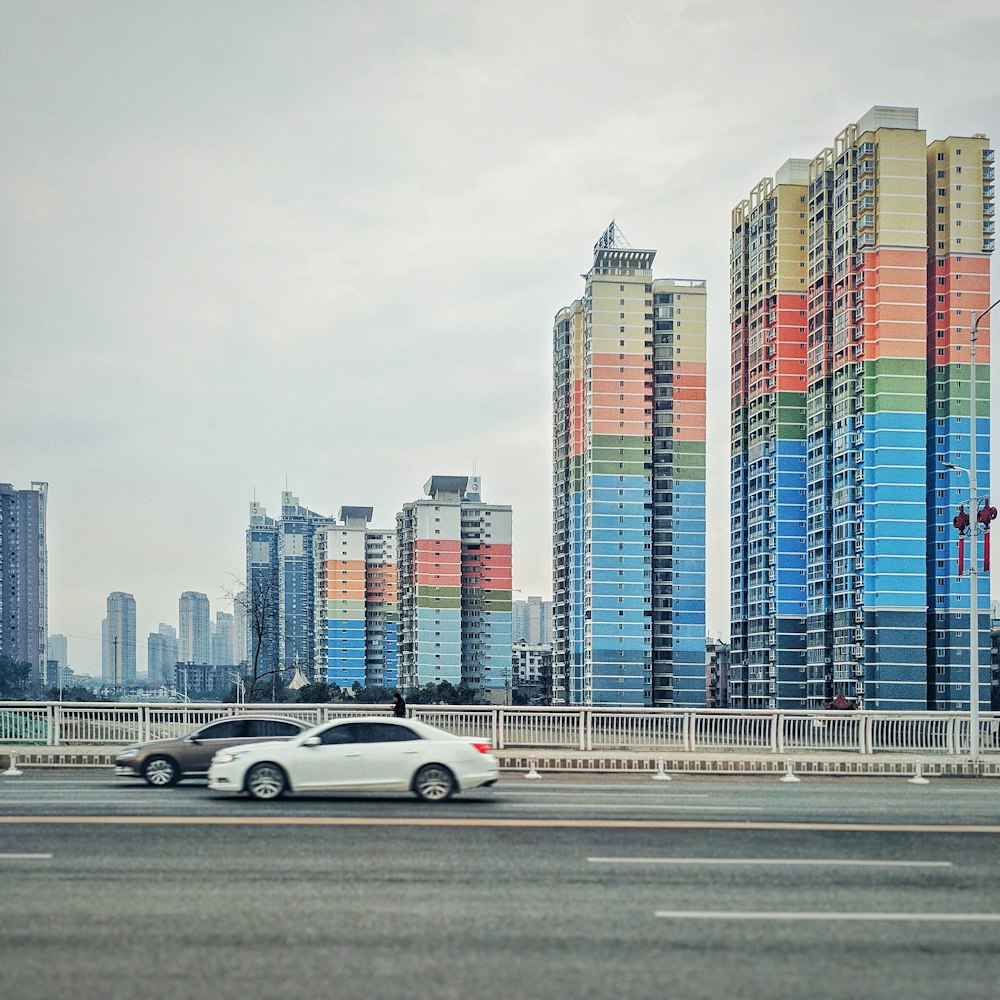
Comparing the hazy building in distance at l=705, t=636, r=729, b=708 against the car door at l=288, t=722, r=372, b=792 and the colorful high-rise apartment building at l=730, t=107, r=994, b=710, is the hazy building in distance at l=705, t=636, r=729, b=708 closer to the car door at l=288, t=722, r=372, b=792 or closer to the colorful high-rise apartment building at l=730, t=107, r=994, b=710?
the colorful high-rise apartment building at l=730, t=107, r=994, b=710

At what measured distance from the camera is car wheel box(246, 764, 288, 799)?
19.4 meters

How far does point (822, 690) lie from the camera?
94125 millimetres

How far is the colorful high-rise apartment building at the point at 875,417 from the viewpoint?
8725cm

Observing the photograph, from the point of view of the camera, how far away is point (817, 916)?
10609 millimetres

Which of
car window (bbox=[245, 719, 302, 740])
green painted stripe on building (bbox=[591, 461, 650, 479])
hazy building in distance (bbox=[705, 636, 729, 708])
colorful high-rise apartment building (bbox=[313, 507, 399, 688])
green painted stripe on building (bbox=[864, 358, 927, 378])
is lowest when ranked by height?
hazy building in distance (bbox=[705, 636, 729, 708])

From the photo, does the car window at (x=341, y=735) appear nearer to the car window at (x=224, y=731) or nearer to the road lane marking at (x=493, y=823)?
the road lane marking at (x=493, y=823)

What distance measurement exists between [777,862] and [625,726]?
1655 cm

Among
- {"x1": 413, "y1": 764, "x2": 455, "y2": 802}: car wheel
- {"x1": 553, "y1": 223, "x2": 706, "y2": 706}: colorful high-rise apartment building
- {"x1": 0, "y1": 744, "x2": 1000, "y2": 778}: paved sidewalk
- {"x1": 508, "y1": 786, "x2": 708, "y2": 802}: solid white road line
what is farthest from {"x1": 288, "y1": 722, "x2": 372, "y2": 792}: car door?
{"x1": 553, "y1": 223, "x2": 706, "y2": 706}: colorful high-rise apartment building

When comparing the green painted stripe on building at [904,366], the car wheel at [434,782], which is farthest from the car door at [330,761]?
the green painted stripe on building at [904,366]

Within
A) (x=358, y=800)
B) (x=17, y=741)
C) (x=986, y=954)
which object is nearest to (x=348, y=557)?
(x=17, y=741)

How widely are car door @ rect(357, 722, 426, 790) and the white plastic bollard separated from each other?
853 cm

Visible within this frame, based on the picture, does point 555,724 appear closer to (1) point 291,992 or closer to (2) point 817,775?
(2) point 817,775

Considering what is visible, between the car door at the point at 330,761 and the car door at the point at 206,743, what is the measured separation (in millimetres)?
4491

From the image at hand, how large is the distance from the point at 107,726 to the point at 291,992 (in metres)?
23.8
